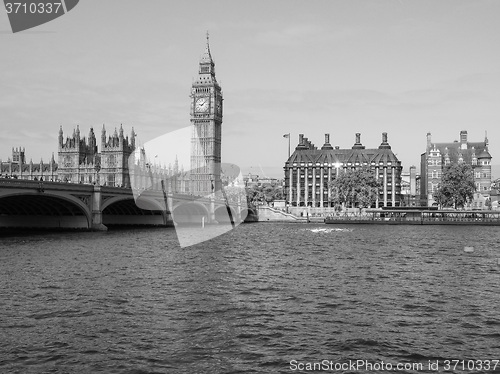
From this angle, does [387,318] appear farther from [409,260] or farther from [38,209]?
[38,209]

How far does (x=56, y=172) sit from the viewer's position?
19138 centimetres

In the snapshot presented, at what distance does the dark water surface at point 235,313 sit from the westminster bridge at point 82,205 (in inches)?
1058

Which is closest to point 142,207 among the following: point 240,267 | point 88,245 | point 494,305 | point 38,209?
point 38,209

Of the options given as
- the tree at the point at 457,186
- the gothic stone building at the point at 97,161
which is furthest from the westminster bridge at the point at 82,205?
the tree at the point at 457,186

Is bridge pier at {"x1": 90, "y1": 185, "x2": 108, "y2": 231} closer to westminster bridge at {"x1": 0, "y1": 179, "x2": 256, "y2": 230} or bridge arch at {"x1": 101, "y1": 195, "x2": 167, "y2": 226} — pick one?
westminster bridge at {"x1": 0, "y1": 179, "x2": 256, "y2": 230}

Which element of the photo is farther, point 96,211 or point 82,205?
point 96,211

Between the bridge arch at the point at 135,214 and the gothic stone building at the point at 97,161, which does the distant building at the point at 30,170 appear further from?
the bridge arch at the point at 135,214

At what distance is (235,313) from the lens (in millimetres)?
30641

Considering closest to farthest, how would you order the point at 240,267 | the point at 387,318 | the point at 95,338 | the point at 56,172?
the point at 95,338 → the point at 387,318 → the point at 240,267 → the point at 56,172

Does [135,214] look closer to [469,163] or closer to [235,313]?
[235,313]

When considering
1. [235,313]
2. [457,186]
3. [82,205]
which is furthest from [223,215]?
[235,313]

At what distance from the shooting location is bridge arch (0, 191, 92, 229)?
89625mm

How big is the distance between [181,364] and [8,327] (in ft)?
31.1

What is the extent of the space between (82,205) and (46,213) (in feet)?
42.9
